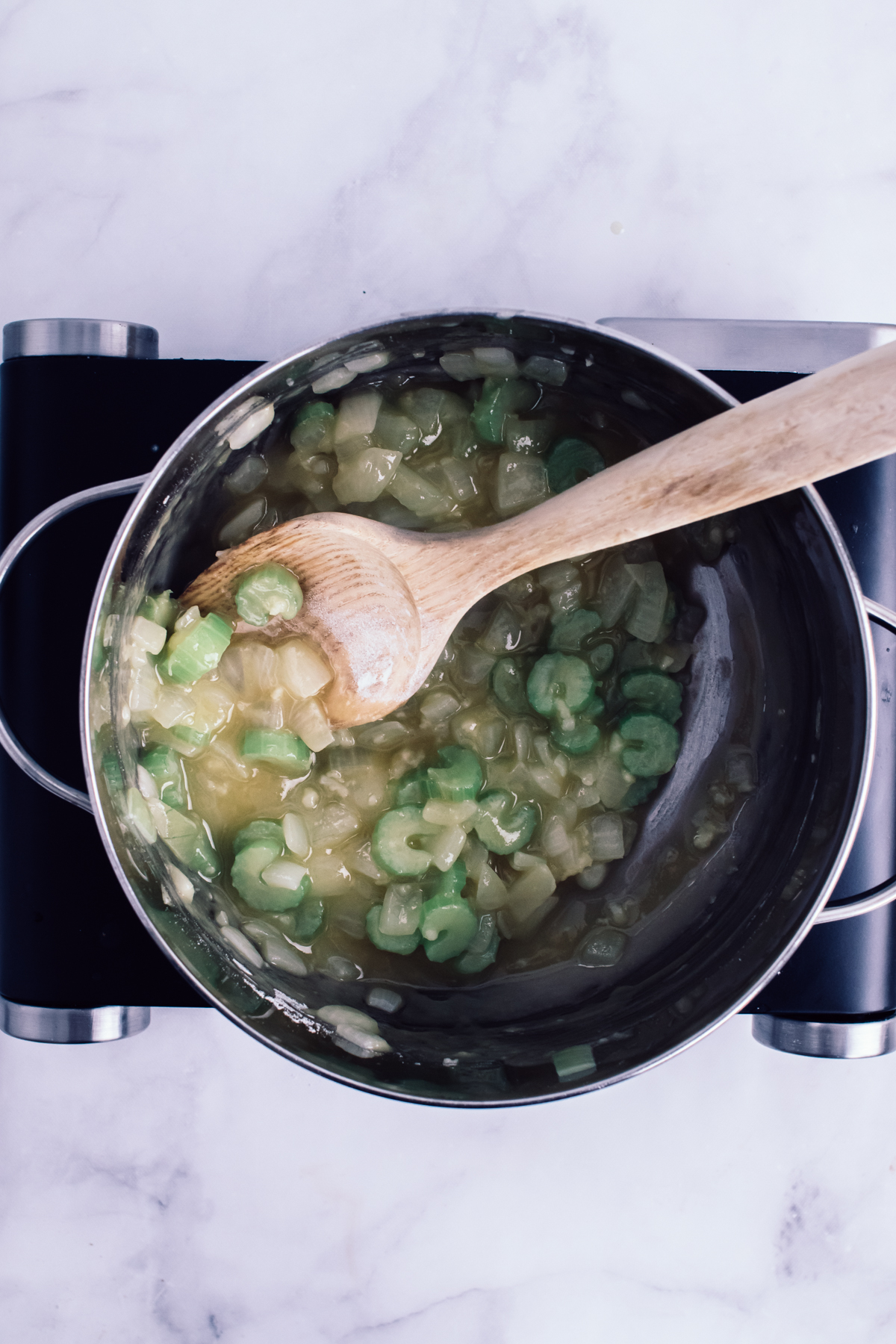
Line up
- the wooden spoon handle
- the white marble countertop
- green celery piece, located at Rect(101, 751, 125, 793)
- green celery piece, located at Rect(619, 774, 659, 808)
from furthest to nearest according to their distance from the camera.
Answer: the white marble countertop < green celery piece, located at Rect(619, 774, 659, 808) < green celery piece, located at Rect(101, 751, 125, 793) < the wooden spoon handle

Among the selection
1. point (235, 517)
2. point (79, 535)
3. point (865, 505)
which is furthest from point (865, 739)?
point (79, 535)

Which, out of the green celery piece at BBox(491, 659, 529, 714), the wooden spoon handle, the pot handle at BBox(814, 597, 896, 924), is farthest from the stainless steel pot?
the green celery piece at BBox(491, 659, 529, 714)

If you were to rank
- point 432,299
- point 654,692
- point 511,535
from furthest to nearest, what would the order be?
1. point 432,299
2. point 654,692
3. point 511,535

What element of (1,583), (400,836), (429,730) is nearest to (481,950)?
(400,836)

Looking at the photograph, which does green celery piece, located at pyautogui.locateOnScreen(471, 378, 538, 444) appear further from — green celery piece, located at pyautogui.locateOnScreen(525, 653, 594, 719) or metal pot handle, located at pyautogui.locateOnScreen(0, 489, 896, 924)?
metal pot handle, located at pyautogui.locateOnScreen(0, 489, 896, 924)

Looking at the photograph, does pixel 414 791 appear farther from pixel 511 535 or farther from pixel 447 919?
pixel 511 535

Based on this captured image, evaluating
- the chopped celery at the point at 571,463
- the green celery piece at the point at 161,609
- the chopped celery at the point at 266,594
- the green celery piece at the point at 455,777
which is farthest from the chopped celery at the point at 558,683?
the green celery piece at the point at 161,609

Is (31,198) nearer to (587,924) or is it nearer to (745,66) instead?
(745,66)
